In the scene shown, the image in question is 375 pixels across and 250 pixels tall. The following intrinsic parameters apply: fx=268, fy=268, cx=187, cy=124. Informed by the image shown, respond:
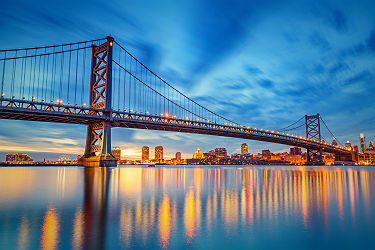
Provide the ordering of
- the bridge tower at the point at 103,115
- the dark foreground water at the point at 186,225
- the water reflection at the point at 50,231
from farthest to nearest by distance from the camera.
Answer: the bridge tower at the point at 103,115
the dark foreground water at the point at 186,225
the water reflection at the point at 50,231

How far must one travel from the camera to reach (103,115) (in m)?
48.2

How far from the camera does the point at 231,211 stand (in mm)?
8945

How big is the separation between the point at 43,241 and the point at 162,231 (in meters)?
2.50

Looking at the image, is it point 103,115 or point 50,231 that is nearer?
point 50,231

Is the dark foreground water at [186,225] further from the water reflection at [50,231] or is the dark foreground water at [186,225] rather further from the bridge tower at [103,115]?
the bridge tower at [103,115]

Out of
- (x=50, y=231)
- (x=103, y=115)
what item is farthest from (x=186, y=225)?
(x=103, y=115)

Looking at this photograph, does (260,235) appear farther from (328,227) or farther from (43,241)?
(43,241)

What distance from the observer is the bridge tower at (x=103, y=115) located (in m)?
46.7

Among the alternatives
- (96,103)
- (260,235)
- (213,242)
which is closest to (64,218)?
(213,242)

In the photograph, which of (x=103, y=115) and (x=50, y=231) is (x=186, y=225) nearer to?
(x=50, y=231)

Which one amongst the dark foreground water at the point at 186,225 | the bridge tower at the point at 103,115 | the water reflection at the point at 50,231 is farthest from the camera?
the bridge tower at the point at 103,115

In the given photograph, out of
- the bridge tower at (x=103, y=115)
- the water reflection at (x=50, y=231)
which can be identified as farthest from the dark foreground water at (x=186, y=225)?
the bridge tower at (x=103, y=115)

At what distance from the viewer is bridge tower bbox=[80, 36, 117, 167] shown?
4672 cm

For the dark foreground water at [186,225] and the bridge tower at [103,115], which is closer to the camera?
the dark foreground water at [186,225]
